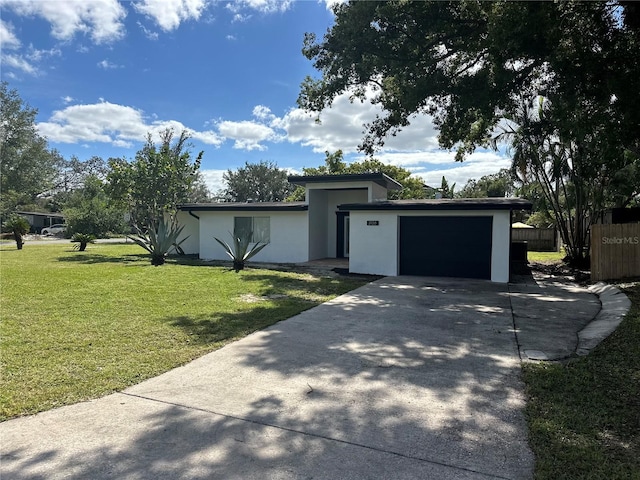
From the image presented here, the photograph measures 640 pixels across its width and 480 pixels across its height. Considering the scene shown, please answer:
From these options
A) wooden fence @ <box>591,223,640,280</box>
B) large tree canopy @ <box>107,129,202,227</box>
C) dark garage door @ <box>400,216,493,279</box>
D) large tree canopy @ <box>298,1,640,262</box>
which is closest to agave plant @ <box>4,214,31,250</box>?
large tree canopy @ <box>107,129,202,227</box>

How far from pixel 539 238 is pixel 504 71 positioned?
21.3 metres

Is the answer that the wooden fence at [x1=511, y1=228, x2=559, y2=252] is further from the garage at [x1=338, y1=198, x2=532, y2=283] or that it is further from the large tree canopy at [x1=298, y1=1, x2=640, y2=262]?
the garage at [x1=338, y1=198, x2=532, y2=283]

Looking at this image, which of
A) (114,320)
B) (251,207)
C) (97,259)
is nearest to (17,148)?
(97,259)

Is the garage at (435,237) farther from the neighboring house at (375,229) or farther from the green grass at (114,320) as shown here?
the green grass at (114,320)

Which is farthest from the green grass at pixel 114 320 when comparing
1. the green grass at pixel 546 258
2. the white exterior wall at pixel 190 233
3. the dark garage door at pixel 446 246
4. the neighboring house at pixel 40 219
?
the neighboring house at pixel 40 219

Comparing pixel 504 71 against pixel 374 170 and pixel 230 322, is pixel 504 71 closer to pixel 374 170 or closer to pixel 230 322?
pixel 230 322

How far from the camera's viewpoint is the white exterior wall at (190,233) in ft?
68.9

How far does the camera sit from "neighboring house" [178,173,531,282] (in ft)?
41.8

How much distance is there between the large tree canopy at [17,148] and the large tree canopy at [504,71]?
96.0 feet

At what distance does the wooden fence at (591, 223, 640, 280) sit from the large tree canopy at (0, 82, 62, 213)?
35.9 m

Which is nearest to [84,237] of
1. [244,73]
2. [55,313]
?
[244,73]

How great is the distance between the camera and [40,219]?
61.4 metres

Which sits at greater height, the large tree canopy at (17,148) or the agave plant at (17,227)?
the large tree canopy at (17,148)

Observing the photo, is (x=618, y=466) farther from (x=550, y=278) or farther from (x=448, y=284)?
(x=550, y=278)
